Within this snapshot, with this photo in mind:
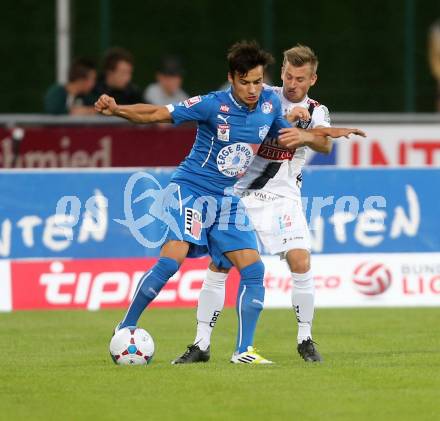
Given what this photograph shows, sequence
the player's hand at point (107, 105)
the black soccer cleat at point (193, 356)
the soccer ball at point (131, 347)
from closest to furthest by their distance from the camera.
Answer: the player's hand at point (107, 105) < the soccer ball at point (131, 347) < the black soccer cleat at point (193, 356)

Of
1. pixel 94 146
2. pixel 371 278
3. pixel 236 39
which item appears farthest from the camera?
pixel 236 39

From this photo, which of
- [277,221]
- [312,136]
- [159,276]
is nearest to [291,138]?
[312,136]

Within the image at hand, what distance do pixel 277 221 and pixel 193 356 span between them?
1161 millimetres

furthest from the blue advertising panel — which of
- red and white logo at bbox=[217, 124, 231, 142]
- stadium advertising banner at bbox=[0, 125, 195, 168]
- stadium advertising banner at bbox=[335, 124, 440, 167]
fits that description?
red and white logo at bbox=[217, 124, 231, 142]

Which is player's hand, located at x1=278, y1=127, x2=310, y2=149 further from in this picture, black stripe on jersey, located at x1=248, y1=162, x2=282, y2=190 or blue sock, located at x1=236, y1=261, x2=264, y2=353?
blue sock, located at x1=236, y1=261, x2=264, y2=353

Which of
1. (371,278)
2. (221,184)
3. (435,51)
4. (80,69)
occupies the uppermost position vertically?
(435,51)

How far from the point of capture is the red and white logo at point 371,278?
575 inches

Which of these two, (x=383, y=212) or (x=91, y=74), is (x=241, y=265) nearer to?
(x=383, y=212)

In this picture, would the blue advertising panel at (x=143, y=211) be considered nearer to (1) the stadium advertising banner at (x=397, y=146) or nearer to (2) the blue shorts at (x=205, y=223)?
(1) the stadium advertising banner at (x=397, y=146)

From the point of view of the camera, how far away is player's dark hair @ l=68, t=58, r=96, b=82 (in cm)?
1781

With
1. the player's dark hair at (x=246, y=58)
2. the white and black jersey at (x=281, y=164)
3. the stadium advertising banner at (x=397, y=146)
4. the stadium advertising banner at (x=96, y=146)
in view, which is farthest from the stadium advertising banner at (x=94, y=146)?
the player's dark hair at (x=246, y=58)

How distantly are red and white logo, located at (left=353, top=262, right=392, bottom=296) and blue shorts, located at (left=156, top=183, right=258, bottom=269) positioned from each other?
4494mm

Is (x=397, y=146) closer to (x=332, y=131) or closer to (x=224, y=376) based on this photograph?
(x=332, y=131)

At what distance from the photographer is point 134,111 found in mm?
9891
